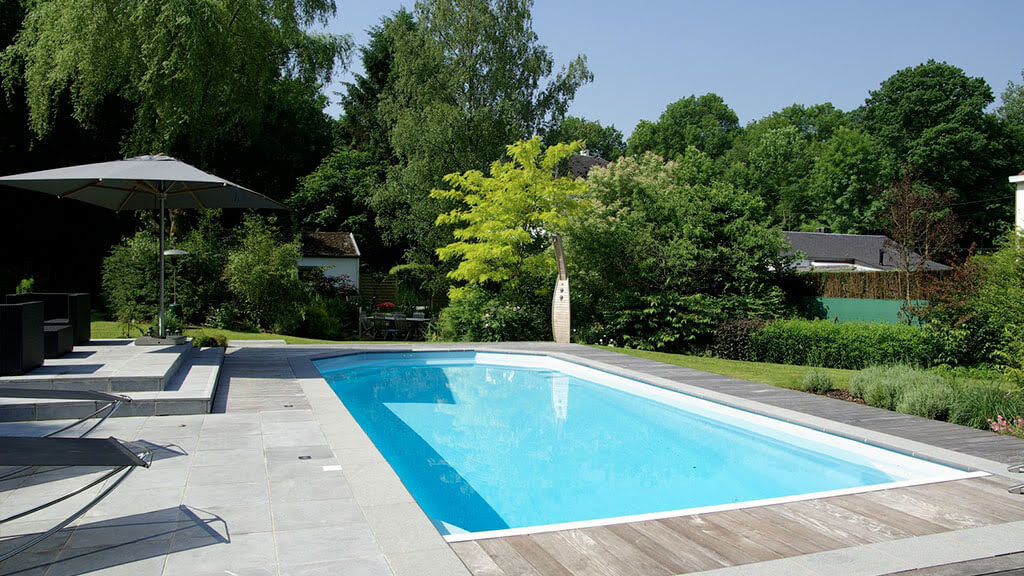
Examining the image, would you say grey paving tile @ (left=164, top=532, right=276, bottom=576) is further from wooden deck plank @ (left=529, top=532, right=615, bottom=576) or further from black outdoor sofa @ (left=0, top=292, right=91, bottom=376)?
black outdoor sofa @ (left=0, top=292, right=91, bottom=376)

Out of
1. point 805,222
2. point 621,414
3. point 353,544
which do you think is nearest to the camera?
point 353,544

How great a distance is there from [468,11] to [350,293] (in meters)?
10.2

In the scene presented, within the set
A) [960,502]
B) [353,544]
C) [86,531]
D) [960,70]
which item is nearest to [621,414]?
[960,502]

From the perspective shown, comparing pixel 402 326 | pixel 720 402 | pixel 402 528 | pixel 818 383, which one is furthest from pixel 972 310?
pixel 402 326

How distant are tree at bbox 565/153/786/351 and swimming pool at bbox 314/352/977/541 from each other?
203 inches

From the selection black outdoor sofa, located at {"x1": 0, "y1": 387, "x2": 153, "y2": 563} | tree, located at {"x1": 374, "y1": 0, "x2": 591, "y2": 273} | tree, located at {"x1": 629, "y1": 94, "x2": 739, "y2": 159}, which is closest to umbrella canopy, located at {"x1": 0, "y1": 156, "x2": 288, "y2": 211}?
black outdoor sofa, located at {"x1": 0, "y1": 387, "x2": 153, "y2": 563}

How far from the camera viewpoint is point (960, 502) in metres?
4.47

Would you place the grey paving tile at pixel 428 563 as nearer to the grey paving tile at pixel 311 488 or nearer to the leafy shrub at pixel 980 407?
the grey paving tile at pixel 311 488

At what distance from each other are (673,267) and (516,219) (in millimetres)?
3898

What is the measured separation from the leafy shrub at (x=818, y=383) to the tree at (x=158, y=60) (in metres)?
15.1

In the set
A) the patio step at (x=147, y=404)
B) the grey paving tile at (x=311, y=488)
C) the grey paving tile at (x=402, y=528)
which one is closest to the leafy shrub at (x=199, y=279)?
the patio step at (x=147, y=404)

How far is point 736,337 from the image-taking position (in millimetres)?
14422

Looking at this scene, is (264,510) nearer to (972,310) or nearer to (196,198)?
(196,198)

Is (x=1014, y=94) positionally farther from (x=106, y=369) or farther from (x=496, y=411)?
(x=106, y=369)
